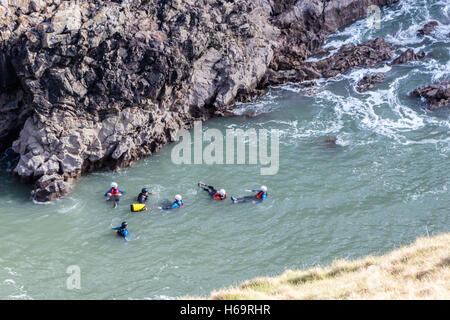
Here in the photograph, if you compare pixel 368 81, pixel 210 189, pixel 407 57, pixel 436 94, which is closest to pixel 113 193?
pixel 210 189

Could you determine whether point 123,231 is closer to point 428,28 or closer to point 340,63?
point 340,63

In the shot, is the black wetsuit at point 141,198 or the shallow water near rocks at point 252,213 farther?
the black wetsuit at point 141,198

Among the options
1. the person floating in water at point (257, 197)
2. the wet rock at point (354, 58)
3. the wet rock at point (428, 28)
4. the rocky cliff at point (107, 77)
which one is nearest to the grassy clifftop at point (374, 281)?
the person floating in water at point (257, 197)

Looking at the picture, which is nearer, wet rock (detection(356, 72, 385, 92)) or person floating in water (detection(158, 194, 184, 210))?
person floating in water (detection(158, 194, 184, 210))

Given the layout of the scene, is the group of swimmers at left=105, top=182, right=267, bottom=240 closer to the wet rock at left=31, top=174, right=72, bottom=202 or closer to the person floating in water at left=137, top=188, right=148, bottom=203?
the person floating in water at left=137, top=188, right=148, bottom=203

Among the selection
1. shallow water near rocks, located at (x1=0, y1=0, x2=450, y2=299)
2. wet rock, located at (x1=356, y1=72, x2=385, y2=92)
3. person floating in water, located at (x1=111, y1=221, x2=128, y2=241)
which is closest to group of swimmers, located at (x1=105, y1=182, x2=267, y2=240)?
shallow water near rocks, located at (x1=0, y1=0, x2=450, y2=299)

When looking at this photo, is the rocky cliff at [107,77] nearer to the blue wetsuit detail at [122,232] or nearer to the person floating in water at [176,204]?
the blue wetsuit detail at [122,232]

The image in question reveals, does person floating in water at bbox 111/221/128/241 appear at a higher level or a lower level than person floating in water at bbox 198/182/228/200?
lower
